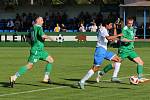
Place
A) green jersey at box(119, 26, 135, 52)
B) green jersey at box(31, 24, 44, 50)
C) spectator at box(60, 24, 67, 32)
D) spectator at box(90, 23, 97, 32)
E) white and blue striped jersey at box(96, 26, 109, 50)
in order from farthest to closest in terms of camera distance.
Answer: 1. spectator at box(60, 24, 67, 32)
2. spectator at box(90, 23, 97, 32)
3. green jersey at box(119, 26, 135, 52)
4. green jersey at box(31, 24, 44, 50)
5. white and blue striped jersey at box(96, 26, 109, 50)

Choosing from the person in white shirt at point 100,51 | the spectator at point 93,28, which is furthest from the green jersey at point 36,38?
the spectator at point 93,28

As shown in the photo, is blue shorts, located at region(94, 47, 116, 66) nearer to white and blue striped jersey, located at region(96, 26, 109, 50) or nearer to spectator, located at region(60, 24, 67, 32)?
white and blue striped jersey, located at region(96, 26, 109, 50)

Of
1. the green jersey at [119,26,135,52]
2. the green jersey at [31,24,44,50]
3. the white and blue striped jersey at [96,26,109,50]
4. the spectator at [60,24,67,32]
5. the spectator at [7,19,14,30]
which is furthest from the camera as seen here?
the spectator at [7,19,14,30]

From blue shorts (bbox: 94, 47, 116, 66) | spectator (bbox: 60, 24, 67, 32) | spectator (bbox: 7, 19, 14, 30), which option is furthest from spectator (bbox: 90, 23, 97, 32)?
blue shorts (bbox: 94, 47, 116, 66)

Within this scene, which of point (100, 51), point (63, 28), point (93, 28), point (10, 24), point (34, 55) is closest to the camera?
point (100, 51)

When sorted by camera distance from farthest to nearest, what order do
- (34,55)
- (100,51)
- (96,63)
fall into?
(34,55) < (100,51) < (96,63)

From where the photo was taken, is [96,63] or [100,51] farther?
[100,51]

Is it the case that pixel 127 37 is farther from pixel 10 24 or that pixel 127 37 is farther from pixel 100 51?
pixel 10 24

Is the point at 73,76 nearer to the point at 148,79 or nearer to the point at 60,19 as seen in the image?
the point at 148,79

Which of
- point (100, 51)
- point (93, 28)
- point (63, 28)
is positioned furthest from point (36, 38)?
point (63, 28)

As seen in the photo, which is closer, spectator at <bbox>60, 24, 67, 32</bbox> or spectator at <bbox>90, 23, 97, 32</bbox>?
spectator at <bbox>90, 23, 97, 32</bbox>

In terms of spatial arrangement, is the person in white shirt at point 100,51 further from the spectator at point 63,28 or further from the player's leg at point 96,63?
the spectator at point 63,28

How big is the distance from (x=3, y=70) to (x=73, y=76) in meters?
4.14

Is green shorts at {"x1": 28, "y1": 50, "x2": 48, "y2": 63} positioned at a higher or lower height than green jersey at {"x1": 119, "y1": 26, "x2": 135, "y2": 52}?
lower
